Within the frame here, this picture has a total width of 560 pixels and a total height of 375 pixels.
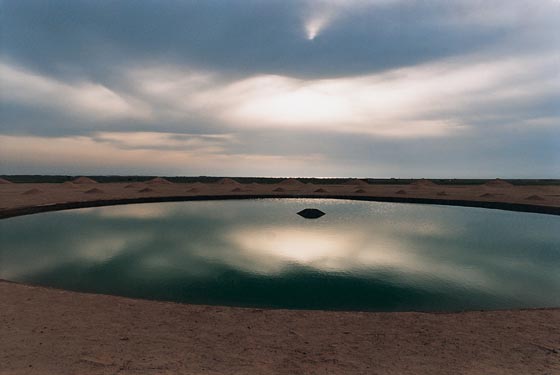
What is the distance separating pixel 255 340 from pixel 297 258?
1059cm

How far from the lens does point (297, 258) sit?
17812 mm

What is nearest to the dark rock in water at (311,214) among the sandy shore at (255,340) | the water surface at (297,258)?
the water surface at (297,258)

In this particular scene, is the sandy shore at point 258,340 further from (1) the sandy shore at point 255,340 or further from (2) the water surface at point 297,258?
(2) the water surface at point 297,258

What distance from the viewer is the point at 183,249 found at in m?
19.5

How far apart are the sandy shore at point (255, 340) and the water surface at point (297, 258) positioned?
2.43m

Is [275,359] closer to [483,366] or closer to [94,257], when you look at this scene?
[483,366]

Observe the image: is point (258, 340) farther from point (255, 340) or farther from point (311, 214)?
point (311, 214)

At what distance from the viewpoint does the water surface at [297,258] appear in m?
12.3

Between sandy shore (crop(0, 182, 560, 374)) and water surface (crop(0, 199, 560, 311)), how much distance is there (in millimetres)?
2433

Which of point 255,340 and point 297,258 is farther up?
point 255,340

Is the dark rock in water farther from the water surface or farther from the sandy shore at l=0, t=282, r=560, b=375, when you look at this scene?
the sandy shore at l=0, t=282, r=560, b=375

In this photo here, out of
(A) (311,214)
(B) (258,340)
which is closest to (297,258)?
(B) (258,340)

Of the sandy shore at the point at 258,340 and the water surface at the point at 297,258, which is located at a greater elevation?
the sandy shore at the point at 258,340

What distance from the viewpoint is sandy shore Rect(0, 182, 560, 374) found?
20.5 feet
